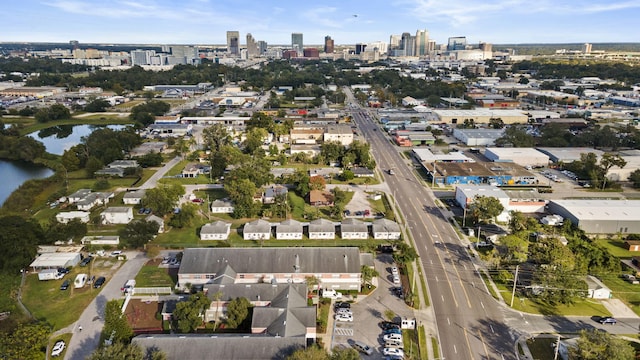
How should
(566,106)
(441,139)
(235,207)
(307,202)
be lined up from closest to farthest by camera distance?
(235,207) → (307,202) → (441,139) → (566,106)

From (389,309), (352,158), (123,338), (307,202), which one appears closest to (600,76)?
(352,158)

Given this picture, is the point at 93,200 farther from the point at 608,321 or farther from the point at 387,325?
the point at 608,321

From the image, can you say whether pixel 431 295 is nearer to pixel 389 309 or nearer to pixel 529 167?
pixel 389 309

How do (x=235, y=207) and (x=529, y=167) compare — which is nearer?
(x=235, y=207)

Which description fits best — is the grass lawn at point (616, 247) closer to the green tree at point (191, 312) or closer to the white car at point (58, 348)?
the green tree at point (191, 312)

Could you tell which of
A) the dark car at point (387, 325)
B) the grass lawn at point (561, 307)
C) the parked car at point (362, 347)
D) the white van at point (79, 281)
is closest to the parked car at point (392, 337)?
the dark car at point (387, 325)

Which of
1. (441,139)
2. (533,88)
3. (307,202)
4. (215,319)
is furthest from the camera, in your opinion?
(533,88)
